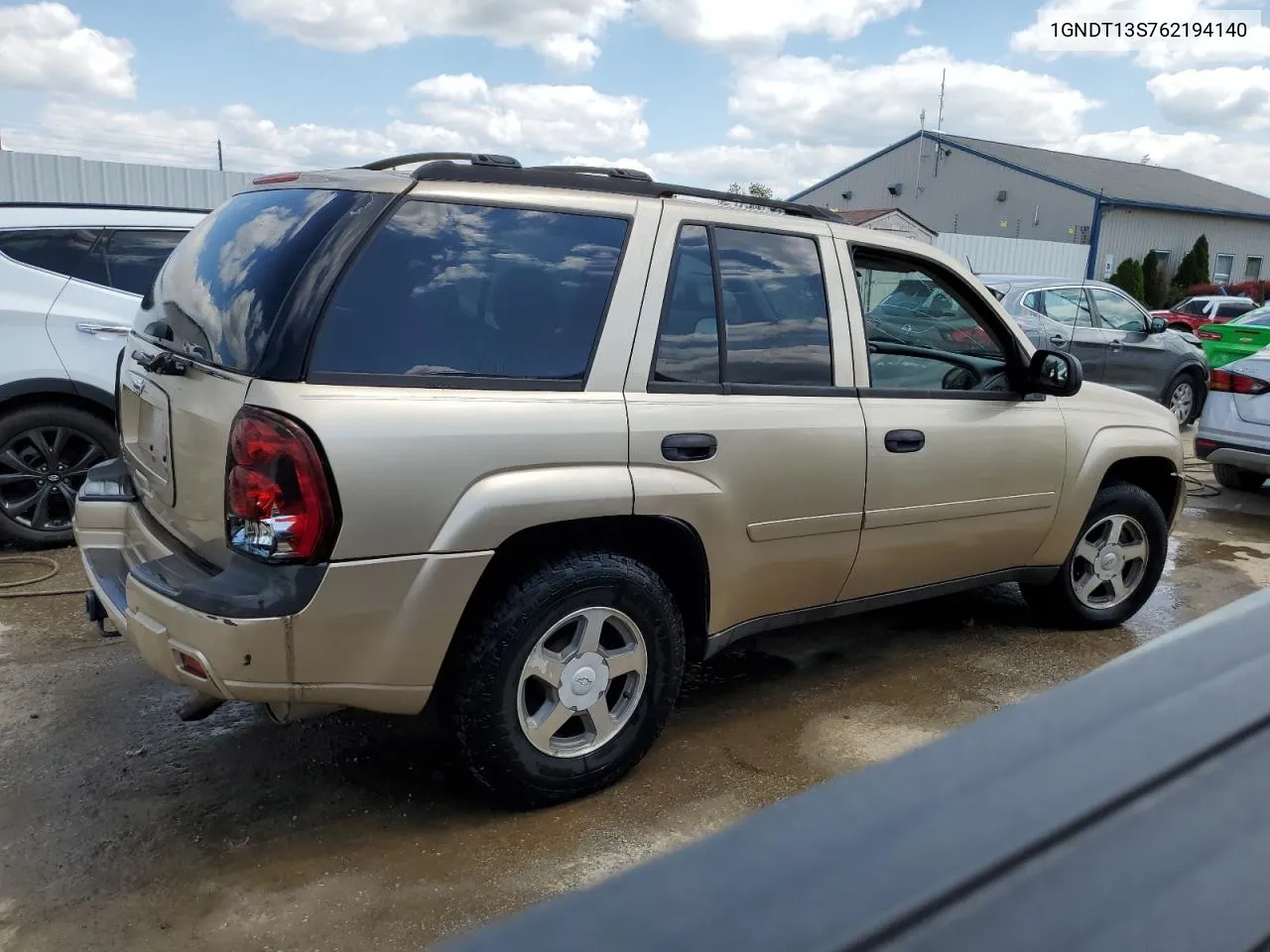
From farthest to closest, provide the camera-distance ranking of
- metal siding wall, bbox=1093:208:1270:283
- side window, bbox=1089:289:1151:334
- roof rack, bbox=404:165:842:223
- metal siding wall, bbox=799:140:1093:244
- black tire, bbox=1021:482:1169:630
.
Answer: metal siding wall, bbox=799:140:1093:244, metal siding wall, bbox=1093:208:1270:283, side window, bbox=1089:289:1151:334, black tire, bbox=1021:482:1169:630, roof rack, bbox=404:165:842:223

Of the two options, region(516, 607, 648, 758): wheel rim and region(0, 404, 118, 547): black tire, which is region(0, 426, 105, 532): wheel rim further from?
region(516, 607, 648, 758): wheel rim

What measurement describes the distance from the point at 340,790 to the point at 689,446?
1497 millimetres

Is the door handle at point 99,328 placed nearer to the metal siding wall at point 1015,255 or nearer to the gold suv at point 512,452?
the gold suv at point 512,452

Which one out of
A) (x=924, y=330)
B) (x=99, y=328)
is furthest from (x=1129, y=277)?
(x=99, y=328)

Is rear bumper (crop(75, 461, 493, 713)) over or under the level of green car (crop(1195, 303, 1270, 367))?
under

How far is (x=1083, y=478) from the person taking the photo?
4242 mm

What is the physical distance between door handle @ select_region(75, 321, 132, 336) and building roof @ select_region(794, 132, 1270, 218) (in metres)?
33.5

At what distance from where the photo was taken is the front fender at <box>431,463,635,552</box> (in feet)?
8.60

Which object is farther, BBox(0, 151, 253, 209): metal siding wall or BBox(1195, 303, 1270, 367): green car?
BBox(1195, 303, 1270, 367): green car

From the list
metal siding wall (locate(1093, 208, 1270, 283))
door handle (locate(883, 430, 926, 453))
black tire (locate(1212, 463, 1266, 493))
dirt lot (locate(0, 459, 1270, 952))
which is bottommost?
dirt lot (locate(0, 459, 1270, 952))

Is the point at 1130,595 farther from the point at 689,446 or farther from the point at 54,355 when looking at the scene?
the point at 54,355

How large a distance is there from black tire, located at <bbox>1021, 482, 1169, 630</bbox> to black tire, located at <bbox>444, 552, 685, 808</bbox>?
2.25m

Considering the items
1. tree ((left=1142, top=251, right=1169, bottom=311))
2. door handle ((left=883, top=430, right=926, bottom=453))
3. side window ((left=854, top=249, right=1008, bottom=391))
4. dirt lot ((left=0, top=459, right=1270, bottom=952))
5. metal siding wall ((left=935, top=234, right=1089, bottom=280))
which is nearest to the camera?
dirt lot ((left=0, top=459, right=1270, bottom=952))

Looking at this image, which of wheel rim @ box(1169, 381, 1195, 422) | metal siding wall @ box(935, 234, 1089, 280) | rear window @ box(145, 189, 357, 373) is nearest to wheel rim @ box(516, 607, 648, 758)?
rear window @ box(145, 189, 357, 373)
